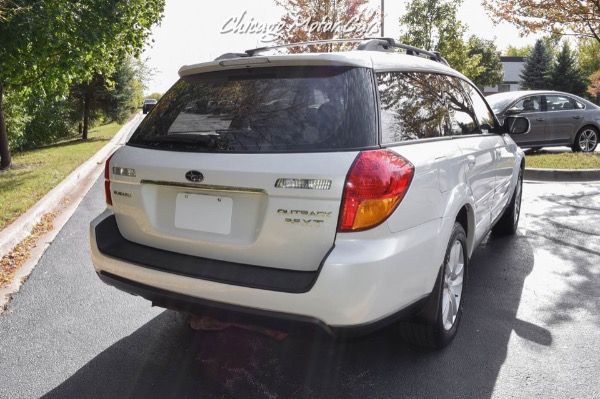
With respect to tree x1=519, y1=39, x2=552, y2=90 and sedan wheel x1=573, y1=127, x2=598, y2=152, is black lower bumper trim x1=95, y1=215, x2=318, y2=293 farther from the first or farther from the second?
tree x1=519, y1=39, x2=552, y2=90

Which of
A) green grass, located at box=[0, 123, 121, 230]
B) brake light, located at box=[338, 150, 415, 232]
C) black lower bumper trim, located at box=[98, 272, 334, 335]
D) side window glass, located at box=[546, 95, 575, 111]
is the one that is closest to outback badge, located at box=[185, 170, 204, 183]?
black lower bumper trim, located at box=[98, 272, 334, 335]

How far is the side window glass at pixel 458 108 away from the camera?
354 centimetres

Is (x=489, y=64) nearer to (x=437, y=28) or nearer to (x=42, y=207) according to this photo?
(x=437, y=28)

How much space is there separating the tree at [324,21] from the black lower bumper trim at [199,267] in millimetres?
17603

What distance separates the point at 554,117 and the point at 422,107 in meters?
11.3

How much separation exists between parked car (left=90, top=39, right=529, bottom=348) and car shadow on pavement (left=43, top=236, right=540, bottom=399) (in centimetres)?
20

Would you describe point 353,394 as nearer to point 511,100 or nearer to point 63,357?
point 63,357

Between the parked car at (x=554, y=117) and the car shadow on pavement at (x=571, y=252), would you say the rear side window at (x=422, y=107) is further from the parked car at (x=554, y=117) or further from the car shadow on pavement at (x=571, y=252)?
the parked car at (x=554, y=117)

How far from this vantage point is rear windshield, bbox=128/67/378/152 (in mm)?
2389

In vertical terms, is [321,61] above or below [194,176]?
above

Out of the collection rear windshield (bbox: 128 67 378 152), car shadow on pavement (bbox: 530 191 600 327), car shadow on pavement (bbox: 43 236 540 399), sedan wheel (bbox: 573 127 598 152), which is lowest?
car shadow on pavement (bbox: 530 191 600 327)

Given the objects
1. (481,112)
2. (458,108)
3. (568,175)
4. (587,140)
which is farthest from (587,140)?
(458,108)

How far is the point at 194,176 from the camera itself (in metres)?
2.49

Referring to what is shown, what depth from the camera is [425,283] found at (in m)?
2.55
